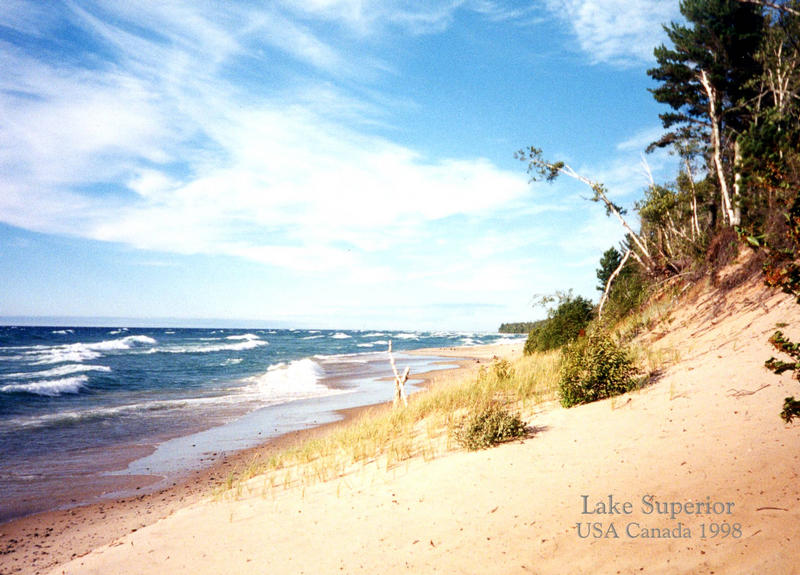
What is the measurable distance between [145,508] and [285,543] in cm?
474

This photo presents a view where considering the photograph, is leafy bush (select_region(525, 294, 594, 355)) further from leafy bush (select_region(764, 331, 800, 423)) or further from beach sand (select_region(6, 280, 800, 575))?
leafy bush (select_region(764, 331, 800, 423))

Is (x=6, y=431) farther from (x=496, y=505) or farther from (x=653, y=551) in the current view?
(x=653, y=551)

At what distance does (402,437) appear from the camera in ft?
30.2

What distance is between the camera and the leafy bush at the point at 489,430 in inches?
279

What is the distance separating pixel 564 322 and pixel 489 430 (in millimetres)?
13772

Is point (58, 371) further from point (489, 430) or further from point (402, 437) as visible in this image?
point (489, 430)

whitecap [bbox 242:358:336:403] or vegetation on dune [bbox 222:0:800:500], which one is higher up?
vegetation on dune [bbox 222:0:800:500]

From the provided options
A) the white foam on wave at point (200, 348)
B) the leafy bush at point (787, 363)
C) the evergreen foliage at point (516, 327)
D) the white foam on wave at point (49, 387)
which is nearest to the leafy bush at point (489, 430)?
the leafy bush at point (787, 363)

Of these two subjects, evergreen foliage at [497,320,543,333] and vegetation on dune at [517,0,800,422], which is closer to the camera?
vegetation on dune at [517,0,800,422]

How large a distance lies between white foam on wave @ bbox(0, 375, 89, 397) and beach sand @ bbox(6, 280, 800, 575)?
63.6 ft

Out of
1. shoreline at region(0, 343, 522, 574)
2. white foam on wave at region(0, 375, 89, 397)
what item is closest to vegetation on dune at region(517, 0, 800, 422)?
shoreline at region(0, 343, 522, 574)

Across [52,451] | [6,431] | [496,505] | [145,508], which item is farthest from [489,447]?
[6,431]

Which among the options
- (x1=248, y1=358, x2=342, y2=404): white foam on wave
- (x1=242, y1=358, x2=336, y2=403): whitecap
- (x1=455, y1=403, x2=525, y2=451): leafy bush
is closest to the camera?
(x1=455, y1=403, x2=525, y2=451): leafy bush

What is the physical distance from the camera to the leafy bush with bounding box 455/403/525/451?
7.09 metres
